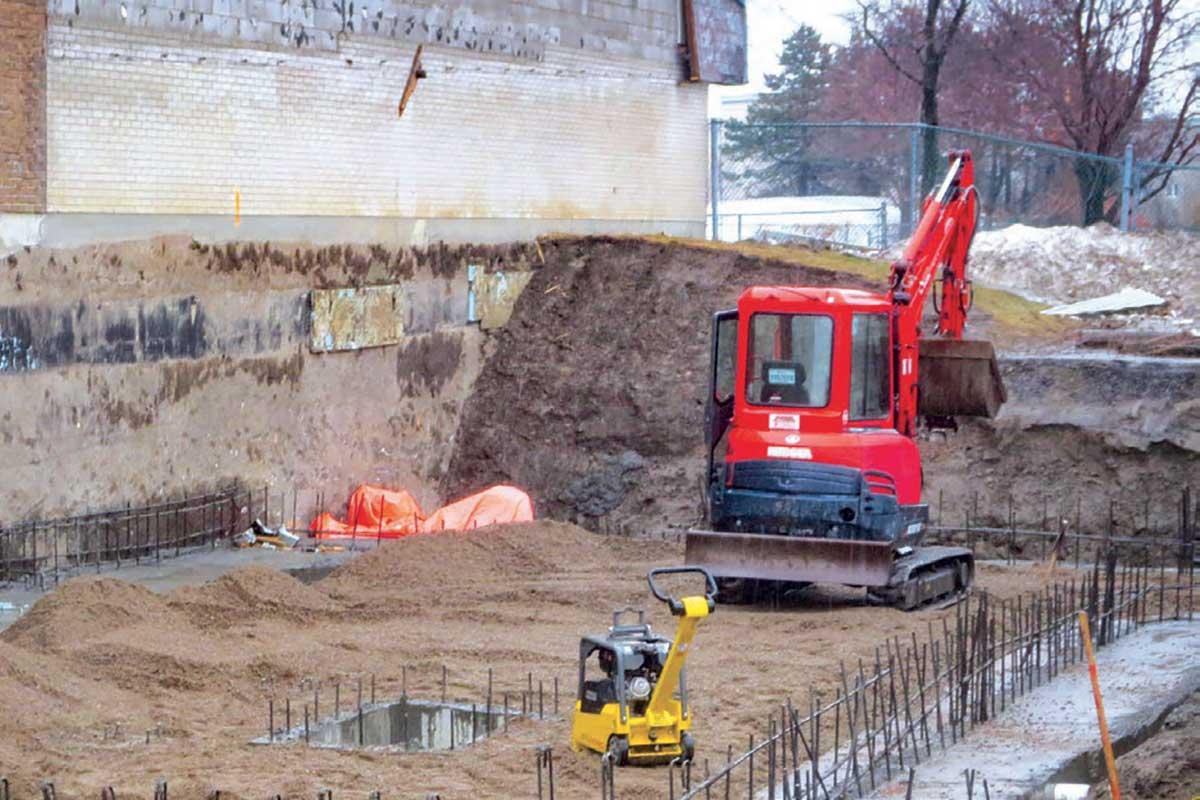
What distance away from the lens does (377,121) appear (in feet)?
73.6

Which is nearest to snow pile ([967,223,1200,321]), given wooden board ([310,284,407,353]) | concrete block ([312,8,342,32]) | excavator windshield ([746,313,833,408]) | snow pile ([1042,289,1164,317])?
snow pile ([1042,289,1164,317])

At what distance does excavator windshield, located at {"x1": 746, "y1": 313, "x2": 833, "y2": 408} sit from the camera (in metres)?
15.6

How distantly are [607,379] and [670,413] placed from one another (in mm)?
1085

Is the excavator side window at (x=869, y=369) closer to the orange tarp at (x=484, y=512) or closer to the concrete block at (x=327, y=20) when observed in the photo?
the orange tarp at (x=484, y=512)

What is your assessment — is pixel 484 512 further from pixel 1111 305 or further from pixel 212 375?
pixel 1111 305

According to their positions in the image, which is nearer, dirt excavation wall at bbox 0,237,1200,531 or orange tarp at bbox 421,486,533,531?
dirt excavation wall at bbox 0,237,1200,531

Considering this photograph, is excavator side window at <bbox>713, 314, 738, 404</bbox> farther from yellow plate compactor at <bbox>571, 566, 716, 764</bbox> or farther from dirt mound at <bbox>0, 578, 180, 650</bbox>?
yellow plate compactor at <bbox>571, 566, 716, 764</bbox>

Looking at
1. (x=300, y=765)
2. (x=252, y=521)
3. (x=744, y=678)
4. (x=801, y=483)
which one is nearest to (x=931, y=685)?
(x=744, y=678)

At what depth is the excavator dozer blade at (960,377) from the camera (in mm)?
16705

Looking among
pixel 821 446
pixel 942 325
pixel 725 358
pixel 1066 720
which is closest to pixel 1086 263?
pixel 725 358

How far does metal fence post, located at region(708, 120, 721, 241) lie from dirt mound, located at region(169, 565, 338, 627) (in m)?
14.1

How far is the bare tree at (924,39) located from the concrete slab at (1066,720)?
12884mm

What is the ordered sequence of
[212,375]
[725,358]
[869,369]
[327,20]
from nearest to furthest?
1. [869,369]
2. [212,375]
3. [725,358]
4. [327,20]

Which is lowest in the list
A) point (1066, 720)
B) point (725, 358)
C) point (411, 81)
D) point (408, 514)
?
point (1066, 720)
